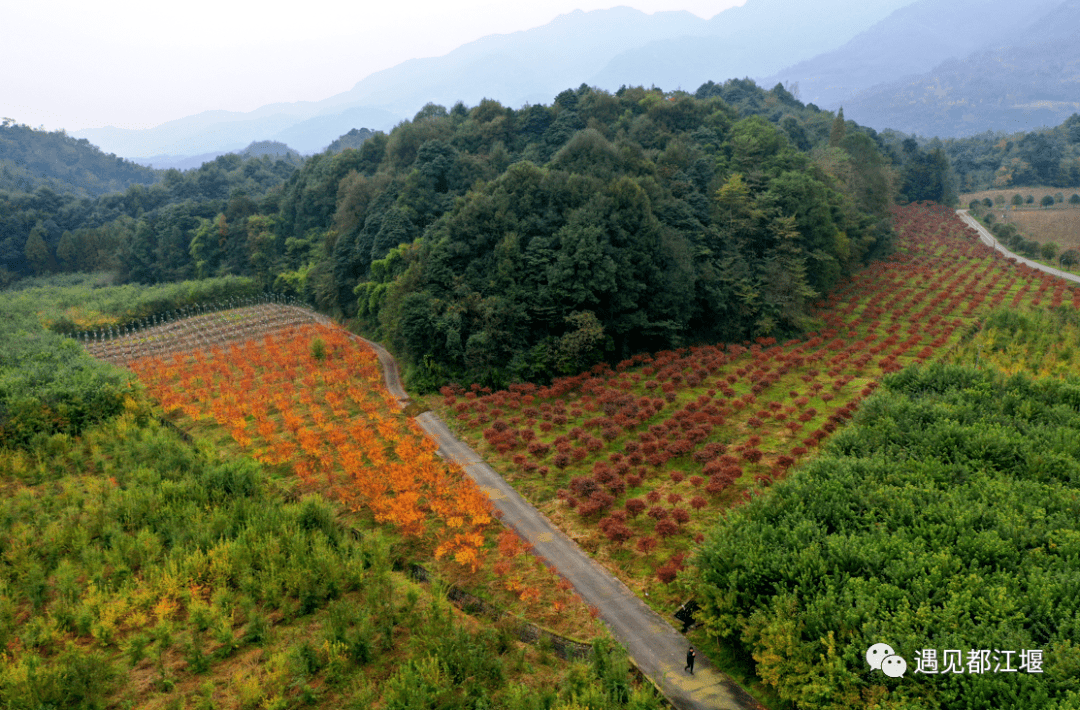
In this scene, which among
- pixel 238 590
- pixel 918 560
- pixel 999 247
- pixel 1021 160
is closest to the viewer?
pixel 918 560

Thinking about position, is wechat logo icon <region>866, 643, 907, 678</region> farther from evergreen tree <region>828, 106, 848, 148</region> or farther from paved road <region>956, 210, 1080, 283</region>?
evergreen tree <region>828, 106, 848, 148</region>

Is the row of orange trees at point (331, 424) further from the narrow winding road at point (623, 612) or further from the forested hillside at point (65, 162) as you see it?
the forested hillside at point (65, 162)

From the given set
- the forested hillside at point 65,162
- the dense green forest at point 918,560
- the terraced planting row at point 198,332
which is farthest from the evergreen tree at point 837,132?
the forested hillside at point 65,162

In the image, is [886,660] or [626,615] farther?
[626,615]

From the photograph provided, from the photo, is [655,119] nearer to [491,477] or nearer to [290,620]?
[491,477]

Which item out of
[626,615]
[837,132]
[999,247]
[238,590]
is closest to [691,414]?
[626,615]

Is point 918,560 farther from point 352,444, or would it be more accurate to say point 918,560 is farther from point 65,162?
point 65,162
